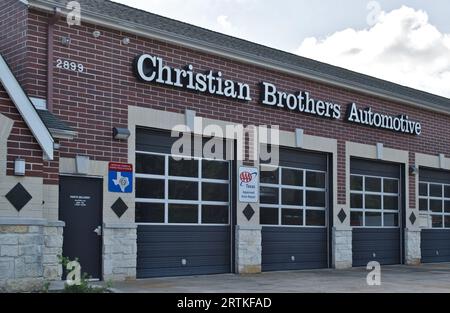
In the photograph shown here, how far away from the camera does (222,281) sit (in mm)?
15727

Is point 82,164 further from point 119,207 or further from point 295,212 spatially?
point 295,212

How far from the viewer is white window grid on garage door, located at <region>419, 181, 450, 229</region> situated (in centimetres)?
2430

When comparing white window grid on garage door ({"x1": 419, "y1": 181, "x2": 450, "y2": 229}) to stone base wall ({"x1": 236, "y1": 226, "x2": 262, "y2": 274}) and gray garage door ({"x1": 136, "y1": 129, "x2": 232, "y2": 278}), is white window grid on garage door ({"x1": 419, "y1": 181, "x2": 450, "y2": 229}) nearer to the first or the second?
stone base wall ({"x1": 236, "y1": 226, "x2": 262, "y2": 274})

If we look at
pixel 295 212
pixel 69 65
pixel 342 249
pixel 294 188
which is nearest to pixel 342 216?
pixel 342 249

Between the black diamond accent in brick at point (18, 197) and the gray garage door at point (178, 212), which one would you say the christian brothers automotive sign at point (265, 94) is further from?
the black diamond accent in brick at point (18, 197)

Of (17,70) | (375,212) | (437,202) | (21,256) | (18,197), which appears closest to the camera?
(21,256)

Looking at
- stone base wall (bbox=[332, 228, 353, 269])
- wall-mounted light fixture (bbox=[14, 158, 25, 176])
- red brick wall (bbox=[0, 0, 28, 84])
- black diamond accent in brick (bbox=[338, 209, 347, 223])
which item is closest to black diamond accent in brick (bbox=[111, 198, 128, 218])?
wall-mounted light fixture (bbox=[14, 158, 25, 176])

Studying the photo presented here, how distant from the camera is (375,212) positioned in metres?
22.3

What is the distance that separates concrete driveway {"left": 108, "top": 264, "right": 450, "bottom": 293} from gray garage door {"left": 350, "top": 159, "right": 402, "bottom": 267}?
93.3 inches

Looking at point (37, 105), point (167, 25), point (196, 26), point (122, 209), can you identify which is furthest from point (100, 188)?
point (196, 26)

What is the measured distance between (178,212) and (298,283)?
332cm

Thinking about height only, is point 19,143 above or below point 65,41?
below

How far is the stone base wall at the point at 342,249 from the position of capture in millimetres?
20328

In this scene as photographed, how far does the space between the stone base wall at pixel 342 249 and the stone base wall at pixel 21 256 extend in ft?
33.4
